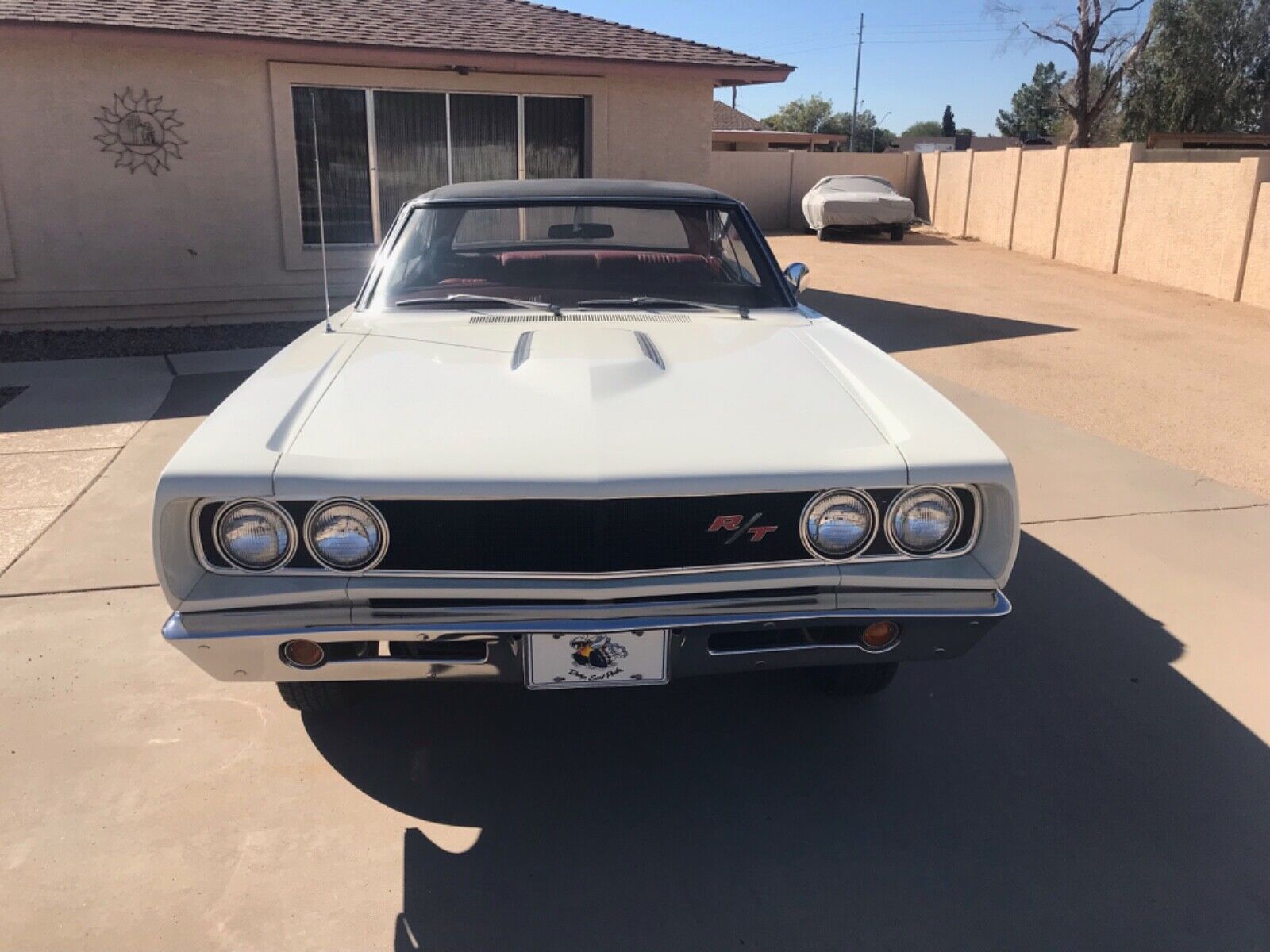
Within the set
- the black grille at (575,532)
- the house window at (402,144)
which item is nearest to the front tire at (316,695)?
the black grille at (575,532)

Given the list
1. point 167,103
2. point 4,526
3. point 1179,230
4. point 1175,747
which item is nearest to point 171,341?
point 167,103

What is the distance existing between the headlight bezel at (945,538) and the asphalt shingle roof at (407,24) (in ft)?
28.6

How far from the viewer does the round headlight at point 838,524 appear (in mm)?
2480

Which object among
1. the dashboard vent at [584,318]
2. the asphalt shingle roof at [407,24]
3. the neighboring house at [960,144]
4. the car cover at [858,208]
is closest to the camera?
the dashboard vent at [584,318]

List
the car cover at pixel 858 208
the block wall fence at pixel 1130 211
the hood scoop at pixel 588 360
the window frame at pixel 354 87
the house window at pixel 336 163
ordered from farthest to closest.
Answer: the car cover at pixel 858 208 < the block wall fence at pixel 1130 211 < the house window at pixel 336 163 < the window frame at pixel 354 87 < the hood scoop at pixel 588 360

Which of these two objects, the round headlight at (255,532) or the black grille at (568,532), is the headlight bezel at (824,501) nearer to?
the black grille at (568,532)

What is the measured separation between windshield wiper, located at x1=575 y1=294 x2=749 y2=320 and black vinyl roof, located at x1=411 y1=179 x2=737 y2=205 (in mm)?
482

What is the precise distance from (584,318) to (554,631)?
1.47 m

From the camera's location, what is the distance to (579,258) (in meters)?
4.06

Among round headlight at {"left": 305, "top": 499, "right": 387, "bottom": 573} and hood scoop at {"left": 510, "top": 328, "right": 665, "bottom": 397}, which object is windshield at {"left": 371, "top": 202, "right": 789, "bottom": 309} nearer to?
hood scoop at {"left": 510, "top": 328, "right": 665, "bottom": 397}

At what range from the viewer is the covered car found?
62.0 feet

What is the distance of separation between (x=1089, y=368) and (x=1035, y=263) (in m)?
8.42

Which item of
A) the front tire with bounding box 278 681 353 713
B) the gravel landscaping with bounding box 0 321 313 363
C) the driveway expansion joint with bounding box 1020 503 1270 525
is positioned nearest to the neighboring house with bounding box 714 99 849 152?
the gravel landscaping with bounding box 0 321 313 363

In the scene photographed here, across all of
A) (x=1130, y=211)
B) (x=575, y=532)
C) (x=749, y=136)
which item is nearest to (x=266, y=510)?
(x=575, y=532)
